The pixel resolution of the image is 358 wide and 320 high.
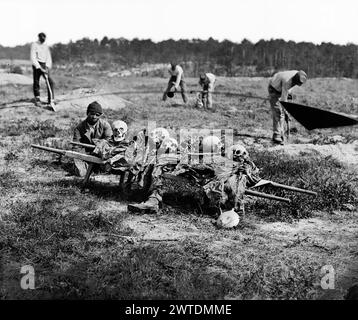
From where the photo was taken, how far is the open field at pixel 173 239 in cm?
457

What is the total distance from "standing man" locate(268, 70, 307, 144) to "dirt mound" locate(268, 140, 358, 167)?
46.8 inches

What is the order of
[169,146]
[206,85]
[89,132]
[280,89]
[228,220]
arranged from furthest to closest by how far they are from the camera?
[206,85] < [280,89] < [89,132] < [169,146] < [228,220]

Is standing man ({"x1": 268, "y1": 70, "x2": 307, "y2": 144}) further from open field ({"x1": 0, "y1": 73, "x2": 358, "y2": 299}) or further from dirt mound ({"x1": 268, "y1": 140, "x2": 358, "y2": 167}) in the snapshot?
open field ({"x1": 0, "y1": 73, "x2": 358, "y2": 299})

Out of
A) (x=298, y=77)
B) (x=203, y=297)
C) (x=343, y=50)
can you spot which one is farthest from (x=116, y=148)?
(x=343, y=50)

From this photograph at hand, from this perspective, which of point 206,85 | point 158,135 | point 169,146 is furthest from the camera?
point 206,85

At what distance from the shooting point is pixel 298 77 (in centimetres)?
1064

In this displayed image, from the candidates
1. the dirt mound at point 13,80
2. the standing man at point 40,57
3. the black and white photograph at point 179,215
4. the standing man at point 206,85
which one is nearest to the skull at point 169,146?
the black and white photograph at point 179,215

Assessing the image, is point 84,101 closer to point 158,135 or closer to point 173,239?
point 158,135

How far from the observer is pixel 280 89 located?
11414 millimetres

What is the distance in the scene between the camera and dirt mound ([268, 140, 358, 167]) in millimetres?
9922

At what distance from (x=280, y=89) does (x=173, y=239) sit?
22.0ft

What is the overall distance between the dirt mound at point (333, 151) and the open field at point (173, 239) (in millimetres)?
42

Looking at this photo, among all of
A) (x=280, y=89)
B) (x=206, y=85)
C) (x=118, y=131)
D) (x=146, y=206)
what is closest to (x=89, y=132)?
(x=118, y=131)

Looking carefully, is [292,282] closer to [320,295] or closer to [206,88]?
[320,295]
